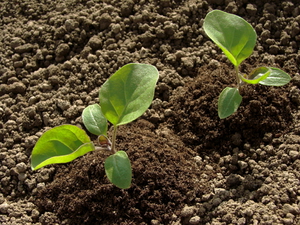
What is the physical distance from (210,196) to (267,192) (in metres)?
0.23

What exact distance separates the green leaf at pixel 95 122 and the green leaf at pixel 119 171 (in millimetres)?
161

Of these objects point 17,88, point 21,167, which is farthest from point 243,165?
point 17,88

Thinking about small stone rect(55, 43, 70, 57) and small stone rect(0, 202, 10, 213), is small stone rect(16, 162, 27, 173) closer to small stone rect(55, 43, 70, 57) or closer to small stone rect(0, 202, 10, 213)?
small stone rect(0, 202, 10, 213)

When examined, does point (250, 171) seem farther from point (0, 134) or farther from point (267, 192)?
point (0, 134)

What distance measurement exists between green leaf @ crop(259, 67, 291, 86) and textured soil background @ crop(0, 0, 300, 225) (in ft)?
0.44

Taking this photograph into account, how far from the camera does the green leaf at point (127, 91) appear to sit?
4.84ft

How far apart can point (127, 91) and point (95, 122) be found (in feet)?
0.63

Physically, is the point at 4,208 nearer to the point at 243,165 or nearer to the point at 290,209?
the point at 243,165

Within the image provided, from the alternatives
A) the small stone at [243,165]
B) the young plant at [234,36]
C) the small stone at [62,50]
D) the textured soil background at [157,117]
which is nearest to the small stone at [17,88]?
the textured soil background at [157,117]

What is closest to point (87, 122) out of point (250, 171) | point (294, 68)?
point (250, 171)

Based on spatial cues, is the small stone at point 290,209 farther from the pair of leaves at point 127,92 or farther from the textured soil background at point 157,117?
the pair of leaves at point 127,92

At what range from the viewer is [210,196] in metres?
1.59

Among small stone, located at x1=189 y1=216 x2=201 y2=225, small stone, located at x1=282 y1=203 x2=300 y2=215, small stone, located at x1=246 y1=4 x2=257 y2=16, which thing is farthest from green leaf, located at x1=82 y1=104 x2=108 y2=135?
small stone, located at x1=246 y1=4 x2=257 y2=16

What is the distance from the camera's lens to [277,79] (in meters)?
1.64
